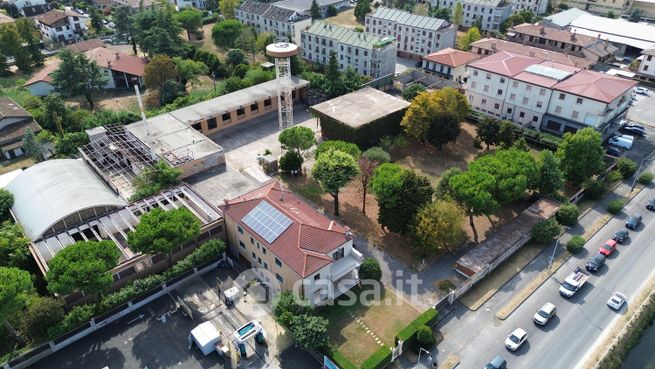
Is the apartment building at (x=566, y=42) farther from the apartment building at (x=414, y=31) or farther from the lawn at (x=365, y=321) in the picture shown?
the lawn at (x=365, y=321)

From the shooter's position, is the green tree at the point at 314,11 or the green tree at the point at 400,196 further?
the green tree at the point at 314,11

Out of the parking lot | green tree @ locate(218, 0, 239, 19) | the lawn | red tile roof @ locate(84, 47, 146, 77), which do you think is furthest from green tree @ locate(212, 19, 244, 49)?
the lawn

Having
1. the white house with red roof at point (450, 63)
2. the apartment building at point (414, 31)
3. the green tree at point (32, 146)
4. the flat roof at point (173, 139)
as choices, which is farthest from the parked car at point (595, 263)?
the green tree at point (32, 146)

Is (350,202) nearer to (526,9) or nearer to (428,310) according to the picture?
(428,310)

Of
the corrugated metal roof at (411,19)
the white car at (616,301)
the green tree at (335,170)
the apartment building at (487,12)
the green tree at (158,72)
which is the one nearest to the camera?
the white car at (616,301)

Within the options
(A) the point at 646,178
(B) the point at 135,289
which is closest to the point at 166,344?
(B) the point at 135,289

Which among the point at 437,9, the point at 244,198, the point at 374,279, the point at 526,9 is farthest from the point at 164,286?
the point at 526,9
